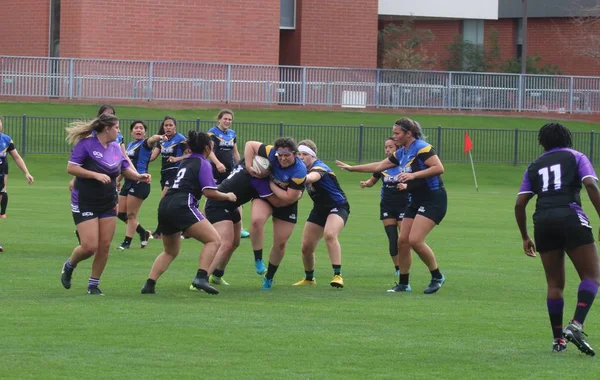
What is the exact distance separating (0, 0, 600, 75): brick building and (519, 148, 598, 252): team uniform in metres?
37.2

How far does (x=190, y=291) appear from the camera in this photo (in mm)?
12797

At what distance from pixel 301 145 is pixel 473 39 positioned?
4724 cm

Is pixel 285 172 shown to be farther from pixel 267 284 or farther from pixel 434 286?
pixel 434 286

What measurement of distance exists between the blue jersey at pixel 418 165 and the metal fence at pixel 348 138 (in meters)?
26.2

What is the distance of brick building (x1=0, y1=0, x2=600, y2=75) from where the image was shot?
45.3 meters

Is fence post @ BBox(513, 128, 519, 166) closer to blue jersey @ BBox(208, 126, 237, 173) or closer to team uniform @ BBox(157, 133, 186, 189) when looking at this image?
blue jersey @ BBox(208, 126, 237, 173)

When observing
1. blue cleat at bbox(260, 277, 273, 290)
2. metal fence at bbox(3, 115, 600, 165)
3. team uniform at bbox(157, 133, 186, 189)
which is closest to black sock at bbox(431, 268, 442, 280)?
→ blue cleat at bbox(260, 277, 273, 290)

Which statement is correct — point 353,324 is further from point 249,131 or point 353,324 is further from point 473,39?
point 473,39

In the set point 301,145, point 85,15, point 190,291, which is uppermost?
point 85,15

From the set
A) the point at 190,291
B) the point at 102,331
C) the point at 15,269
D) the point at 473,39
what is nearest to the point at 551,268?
the point at 102,331

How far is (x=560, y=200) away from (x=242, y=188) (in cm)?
491

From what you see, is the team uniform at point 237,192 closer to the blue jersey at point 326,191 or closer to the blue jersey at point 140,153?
the blue jersey at point 326,191

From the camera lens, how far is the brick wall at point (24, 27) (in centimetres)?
4625

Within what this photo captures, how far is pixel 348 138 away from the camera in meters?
41.6
